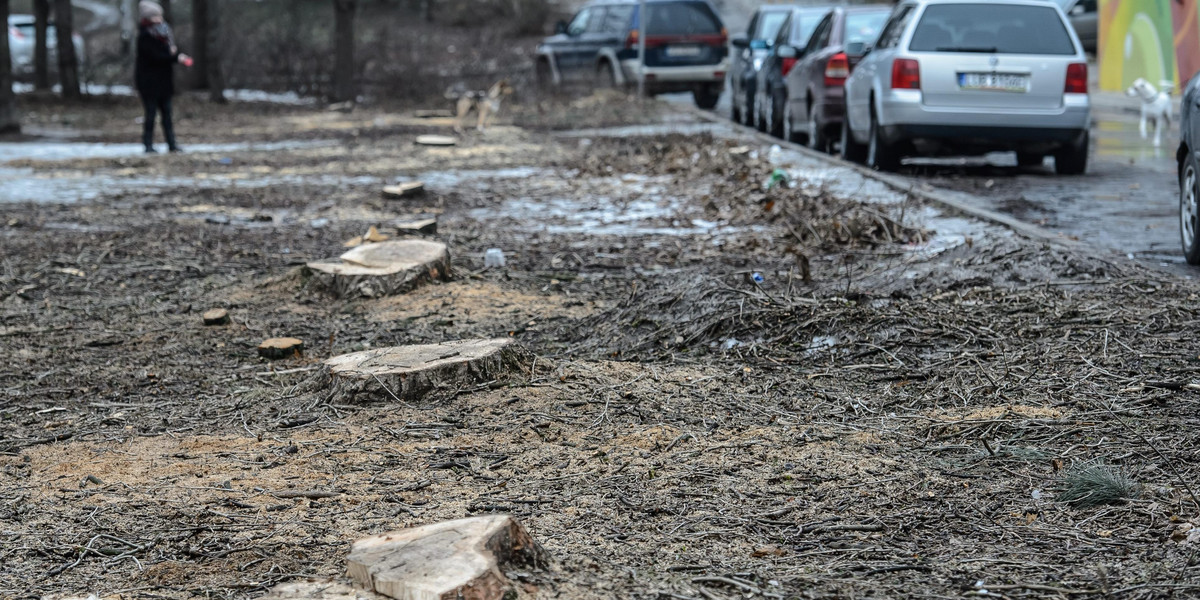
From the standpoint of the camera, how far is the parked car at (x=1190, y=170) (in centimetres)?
773

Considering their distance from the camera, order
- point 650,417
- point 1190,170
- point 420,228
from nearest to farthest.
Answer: point 650,417 < point 1190,170 < point 420,228

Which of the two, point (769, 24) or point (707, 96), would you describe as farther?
point (707, 96)

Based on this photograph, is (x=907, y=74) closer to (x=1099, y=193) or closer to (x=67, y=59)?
(x=1099, y=193)

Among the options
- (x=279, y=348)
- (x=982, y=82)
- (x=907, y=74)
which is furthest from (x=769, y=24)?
(x=279, y=348)

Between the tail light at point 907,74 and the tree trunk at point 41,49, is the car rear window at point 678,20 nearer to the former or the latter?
the tail light at point 907,74

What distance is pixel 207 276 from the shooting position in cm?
848

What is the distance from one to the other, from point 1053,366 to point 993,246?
2039 mm

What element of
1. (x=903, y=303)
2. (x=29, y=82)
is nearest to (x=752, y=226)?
(x=903, y=303)

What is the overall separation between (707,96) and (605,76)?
7.01ft

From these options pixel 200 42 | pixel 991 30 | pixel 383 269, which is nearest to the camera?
pixel 383 269

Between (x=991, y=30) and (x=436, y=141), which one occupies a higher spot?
(x=991, y=30)

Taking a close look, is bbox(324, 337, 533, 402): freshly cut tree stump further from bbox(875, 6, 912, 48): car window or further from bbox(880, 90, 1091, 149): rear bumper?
bbox(875, 6, 912, 48): car window

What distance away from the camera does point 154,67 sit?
17.5m

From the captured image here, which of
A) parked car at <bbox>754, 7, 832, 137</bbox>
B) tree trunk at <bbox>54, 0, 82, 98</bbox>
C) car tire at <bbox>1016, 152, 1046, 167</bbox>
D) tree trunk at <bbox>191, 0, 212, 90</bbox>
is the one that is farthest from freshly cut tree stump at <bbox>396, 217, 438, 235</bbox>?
tree trunk at <bbox>54, 0, 82, 98</bbox>
